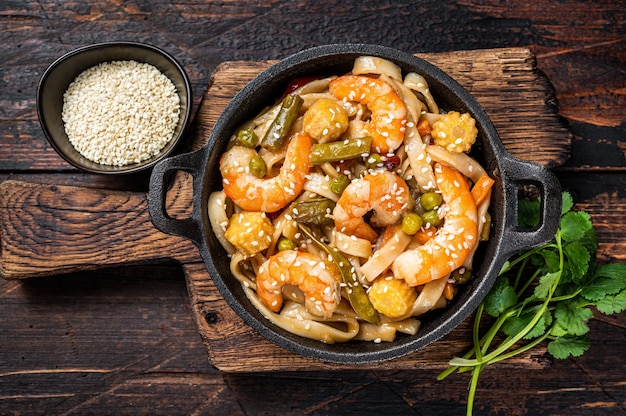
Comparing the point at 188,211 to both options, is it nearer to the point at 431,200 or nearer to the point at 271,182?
the point at 271,182

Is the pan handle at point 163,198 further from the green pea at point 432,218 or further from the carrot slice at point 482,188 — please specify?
the carrot slice at point 482,188

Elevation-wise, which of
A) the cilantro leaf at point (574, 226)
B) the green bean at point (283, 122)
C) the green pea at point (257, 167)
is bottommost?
the cilantro leaf at point (574, 226)

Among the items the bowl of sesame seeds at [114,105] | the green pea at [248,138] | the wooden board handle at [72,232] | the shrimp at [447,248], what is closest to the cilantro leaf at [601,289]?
the shrimp at [447,248]

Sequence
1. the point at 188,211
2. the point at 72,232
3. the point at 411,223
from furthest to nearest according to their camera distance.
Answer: the point at 72,232, the point at 188,211, the point at 411,223

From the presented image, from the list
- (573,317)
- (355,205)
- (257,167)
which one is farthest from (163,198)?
(573,317)

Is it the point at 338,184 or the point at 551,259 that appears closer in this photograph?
the point at 338,184

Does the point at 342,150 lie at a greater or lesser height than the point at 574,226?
greater

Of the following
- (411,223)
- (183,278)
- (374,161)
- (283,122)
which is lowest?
(183,278)

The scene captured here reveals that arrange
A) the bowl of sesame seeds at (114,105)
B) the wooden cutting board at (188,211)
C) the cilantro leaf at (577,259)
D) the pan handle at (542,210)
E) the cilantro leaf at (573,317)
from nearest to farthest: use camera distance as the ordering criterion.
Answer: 1. the pan handle at (542,210)
2. the cilantro leaf at (577,259)
3. the cilantro leaf at (573,317)
4. the wooden cutting board at (188,211)
5. the bowl of sesame seeds at (114,105)
